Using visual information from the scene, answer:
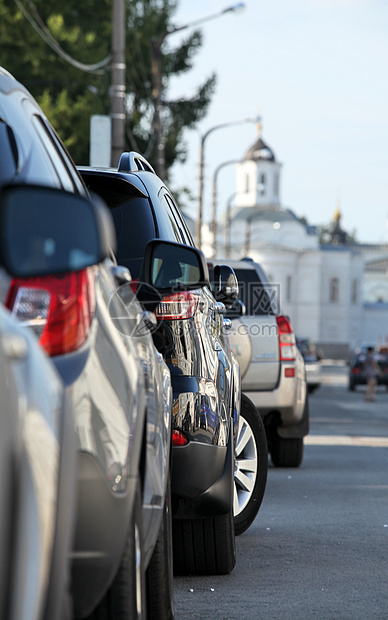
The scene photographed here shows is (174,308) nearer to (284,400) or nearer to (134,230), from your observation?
(134,230)

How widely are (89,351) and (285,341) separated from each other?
8941 millimetres

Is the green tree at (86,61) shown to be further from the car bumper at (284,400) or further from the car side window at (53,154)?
the car side window at (53,154)

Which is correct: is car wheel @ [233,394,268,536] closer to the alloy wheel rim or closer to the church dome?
the alloy wheel rim

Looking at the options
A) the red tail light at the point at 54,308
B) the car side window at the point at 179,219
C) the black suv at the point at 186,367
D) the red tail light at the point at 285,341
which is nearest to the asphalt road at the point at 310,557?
the black suv at the point at 186,367

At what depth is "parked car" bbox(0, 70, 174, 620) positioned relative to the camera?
97.7 inches

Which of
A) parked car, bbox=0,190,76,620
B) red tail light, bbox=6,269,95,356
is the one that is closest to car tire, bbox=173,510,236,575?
red tail light, bbox=6,269,95,356

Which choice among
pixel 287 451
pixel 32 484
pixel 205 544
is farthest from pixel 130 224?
pixel 287 451

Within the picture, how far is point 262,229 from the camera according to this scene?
403 feet

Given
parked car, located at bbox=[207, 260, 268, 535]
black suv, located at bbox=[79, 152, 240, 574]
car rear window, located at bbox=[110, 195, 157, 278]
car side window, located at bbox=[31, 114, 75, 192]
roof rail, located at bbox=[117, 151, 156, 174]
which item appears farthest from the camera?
parked car, located at bbox=[207, 260, 268, 535]

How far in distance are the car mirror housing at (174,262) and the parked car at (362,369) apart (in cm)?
3470

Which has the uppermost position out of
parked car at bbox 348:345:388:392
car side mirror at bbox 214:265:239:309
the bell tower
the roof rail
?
the bell tower

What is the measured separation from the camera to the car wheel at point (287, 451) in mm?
11586

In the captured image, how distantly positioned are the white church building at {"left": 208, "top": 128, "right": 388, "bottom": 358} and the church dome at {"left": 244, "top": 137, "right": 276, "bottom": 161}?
158 millimetres

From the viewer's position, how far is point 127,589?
2.95m
